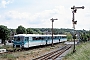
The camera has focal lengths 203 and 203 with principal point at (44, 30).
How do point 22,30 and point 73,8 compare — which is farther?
point 22,30

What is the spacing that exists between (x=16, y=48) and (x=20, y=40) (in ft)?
5.48

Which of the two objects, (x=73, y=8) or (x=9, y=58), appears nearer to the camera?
(x=9, y=58)

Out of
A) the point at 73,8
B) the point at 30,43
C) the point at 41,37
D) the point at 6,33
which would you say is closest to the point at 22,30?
the point at 6,33

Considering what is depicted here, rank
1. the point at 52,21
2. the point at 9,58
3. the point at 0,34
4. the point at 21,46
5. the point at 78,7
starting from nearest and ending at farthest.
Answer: the point at 9,58 → the point at 78,7 → the point at 21,46 → the point at 52,21 → the point at 0,34

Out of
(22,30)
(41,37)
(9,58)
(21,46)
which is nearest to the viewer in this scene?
(9,58)

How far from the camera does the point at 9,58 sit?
22.9 meters

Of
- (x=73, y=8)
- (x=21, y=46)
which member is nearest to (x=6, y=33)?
(x=21, y=46)

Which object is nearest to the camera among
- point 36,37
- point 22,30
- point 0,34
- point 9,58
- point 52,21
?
point 9,58

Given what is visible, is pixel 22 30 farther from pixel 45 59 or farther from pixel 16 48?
pixel 45 59

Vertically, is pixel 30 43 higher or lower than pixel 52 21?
lower

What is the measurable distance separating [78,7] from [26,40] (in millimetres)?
12374

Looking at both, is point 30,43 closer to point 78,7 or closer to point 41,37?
point 41,37

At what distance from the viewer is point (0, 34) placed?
7125 cm

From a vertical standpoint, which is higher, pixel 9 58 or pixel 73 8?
pixel 73 8
